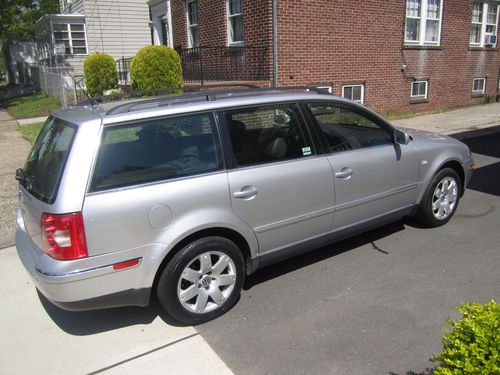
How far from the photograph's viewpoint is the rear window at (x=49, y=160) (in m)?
3.00

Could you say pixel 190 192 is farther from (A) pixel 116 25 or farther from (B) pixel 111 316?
(A) pixel 116 25

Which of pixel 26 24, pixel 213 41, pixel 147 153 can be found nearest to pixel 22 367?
pixel 147 153

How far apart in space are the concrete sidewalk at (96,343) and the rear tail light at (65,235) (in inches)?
30.7

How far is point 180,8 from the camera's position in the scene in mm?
14672

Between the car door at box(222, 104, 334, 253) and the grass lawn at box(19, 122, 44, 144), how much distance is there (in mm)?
8768

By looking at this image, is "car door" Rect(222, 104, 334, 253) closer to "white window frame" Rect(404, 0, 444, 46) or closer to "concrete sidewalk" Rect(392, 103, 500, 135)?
"concrete sidewalk" Rect(392, 103, 500, 135)

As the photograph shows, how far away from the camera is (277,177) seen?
3.63 m

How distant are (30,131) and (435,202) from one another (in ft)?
36.5

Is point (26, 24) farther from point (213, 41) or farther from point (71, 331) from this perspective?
point (71, 331)

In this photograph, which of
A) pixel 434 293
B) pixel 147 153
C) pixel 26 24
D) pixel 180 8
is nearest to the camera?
pixel 147 153

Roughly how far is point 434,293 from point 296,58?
797 cm

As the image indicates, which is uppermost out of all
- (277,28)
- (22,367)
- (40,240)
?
(277,28)

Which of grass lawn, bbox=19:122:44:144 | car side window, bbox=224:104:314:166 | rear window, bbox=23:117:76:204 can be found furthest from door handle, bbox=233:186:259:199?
grass lawn, bbox=19:122:44:144

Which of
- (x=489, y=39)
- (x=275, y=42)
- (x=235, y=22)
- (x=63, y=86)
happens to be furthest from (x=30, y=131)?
(x=489, y=39)
